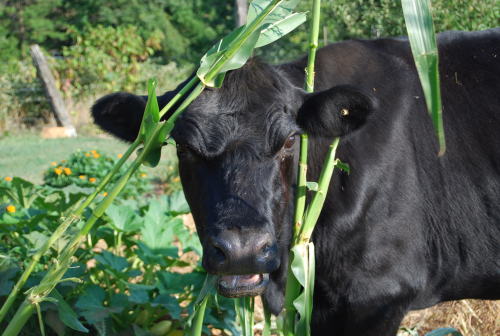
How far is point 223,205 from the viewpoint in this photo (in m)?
2.64

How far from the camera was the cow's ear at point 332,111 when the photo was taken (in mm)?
3057

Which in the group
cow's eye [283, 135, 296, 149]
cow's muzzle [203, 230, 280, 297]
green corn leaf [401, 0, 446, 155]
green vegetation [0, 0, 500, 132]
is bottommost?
green vegetation [0, 0, 500, 132]

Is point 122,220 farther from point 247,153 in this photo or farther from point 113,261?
point 247,153

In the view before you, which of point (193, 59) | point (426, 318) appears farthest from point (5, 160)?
point (193, 59)

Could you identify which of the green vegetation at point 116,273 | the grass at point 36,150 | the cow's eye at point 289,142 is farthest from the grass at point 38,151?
the cow's eye at point 289,142

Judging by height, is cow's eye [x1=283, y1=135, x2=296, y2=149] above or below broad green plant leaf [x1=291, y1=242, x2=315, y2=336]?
above

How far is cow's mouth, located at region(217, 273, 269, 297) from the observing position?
8.74 ft

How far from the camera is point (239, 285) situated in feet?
8.79

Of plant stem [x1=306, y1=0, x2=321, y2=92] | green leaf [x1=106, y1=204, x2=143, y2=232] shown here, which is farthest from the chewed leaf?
green leaf [x1=106, y1=204, x2=143, y2=232]

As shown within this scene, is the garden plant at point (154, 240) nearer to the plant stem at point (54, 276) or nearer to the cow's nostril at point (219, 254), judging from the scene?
the plant stem at point (54, 276)

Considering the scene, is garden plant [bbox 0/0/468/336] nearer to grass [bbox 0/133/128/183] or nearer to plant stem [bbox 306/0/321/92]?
plant stem [bbox 306/0/321/92]

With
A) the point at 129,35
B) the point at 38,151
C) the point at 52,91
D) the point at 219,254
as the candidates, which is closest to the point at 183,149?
the point at 219,254

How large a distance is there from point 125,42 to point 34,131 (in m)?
4.04

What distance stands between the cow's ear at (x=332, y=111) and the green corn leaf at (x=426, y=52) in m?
1.48
